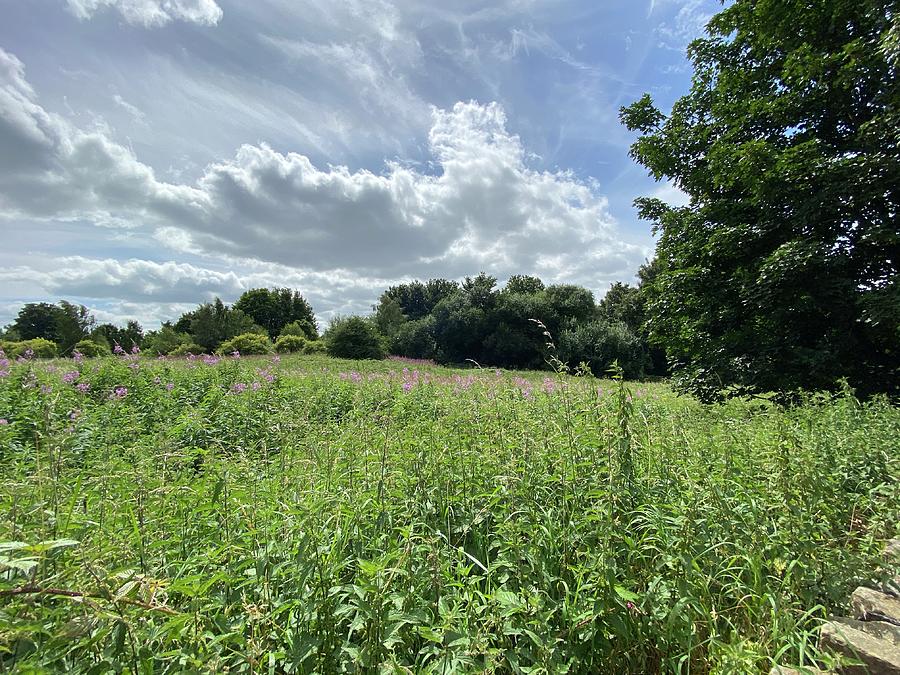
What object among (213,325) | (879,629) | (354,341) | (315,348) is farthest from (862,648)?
(213,325)

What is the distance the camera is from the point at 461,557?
2.10 metres

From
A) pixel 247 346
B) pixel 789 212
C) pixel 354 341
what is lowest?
pixel 247 346

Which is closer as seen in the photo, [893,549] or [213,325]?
[893,549]

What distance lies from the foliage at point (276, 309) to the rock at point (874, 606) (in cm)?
Result: 5549

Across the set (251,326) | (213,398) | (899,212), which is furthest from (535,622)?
(251,326)

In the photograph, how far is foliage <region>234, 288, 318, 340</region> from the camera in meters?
55.4

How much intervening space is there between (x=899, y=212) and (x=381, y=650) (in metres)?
10.4

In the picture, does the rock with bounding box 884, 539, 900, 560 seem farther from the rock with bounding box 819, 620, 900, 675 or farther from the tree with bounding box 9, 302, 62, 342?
the tree with bounding box 9, 302, 62, 342

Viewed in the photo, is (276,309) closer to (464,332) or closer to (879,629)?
(464,332)

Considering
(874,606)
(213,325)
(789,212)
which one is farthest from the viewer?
(213,325)

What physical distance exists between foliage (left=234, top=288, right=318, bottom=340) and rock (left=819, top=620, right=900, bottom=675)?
182ft

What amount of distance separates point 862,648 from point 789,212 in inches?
341

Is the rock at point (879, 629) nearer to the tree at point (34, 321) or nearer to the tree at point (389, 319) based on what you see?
the tree at point (389, 319)

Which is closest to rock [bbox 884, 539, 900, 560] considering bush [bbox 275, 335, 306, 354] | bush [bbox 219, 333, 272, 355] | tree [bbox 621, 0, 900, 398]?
tree [bbox 621, 0, 900, 398]
